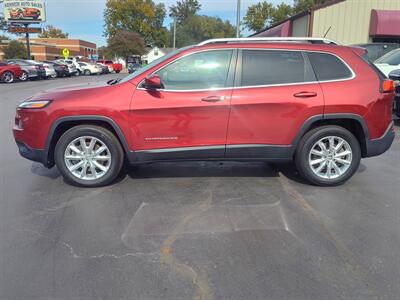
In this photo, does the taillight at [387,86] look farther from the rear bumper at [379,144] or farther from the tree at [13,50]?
the tree at [13,50]

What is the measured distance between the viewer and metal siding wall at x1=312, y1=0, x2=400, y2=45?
800 inches

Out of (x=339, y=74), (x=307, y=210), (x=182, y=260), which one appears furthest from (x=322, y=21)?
(x=182, y=260)

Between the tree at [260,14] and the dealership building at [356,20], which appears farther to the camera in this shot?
the tree at [260,14]

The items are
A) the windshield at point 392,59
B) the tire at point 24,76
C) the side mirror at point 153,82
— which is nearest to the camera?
the side mirror at point 153,82

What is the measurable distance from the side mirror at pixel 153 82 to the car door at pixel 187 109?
0.17ft

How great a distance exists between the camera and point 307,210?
13.5ft

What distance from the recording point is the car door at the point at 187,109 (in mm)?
4488

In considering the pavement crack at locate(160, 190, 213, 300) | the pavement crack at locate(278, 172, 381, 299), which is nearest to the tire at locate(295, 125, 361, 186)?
the pavement crack at locate(278, 172, 381, 299)

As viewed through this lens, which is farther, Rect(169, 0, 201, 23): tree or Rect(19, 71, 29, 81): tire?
Rect(169, 0, 201, 23): tree

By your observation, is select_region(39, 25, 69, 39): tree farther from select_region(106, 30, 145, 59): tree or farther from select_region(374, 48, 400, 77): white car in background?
select_region(374, 48, 400, 77): white car in background

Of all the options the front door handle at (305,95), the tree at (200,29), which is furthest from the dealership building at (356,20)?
the tree at (200,29)

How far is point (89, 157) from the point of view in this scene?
470 cm

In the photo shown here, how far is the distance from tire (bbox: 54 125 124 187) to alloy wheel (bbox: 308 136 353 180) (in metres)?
2.45

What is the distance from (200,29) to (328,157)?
113m
